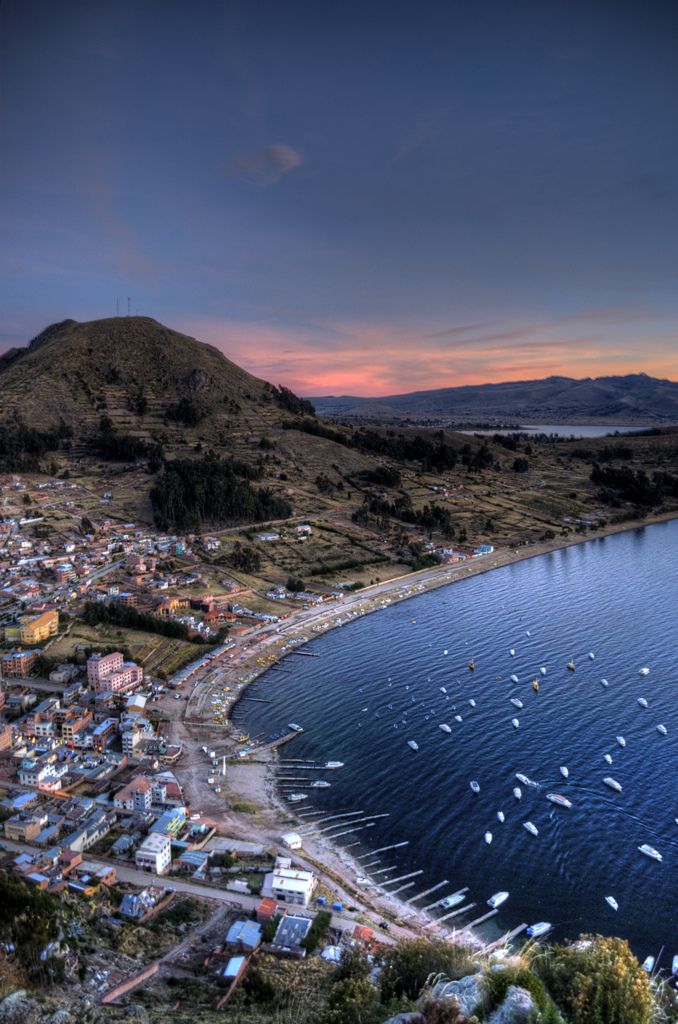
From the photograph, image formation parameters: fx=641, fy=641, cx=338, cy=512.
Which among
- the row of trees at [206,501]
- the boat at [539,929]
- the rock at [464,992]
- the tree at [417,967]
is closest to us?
the rock at [464,992]

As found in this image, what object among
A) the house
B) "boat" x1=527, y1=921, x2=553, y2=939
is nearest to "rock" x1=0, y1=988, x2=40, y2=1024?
the house

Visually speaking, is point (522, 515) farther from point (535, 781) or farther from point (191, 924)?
point (191, 924)

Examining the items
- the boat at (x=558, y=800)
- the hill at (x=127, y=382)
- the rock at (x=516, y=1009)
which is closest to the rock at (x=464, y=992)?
the rock at (x=516, y=1009)

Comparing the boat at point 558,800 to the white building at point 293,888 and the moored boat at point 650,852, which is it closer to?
the moored boat at point 650,852

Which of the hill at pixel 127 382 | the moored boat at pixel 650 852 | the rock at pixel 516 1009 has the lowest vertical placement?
the moored boat at pixel 650 852

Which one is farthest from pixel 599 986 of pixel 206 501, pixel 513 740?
pixel 206 501

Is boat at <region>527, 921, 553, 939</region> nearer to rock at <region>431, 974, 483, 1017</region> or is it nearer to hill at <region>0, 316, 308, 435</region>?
rock at <region>431, 974, 483, 1017</region>

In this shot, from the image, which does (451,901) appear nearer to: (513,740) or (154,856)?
(154,856)
